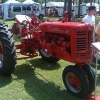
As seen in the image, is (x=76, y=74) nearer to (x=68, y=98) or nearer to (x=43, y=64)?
(x=68, y=98)

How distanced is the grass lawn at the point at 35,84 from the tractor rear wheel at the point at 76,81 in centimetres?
13

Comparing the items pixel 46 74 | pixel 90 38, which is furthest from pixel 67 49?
pixel 46 74

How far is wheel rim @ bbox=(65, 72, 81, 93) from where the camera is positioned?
13.5ft

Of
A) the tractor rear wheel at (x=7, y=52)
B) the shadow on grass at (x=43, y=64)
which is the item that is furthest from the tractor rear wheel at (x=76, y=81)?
the shadow on grass at (x=43, y=64)

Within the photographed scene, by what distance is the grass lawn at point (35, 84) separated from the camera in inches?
165

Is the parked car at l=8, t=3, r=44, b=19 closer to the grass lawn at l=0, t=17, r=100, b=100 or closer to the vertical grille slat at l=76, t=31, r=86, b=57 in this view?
the grass lawn at l=0, t=17, r=100, b=100

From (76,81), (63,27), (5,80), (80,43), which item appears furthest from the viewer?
(5,80)

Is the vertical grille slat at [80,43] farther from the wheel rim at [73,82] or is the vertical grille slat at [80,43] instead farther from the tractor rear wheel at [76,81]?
the wheel rim at [73,82]

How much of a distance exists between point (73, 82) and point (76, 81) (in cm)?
8

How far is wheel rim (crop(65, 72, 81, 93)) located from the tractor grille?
45cm

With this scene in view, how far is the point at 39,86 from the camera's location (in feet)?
15.2

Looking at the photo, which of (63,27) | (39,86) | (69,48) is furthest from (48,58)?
(63,27)

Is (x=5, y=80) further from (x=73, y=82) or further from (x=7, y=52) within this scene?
(x=73, y=82)

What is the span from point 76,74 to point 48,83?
1.02 m
